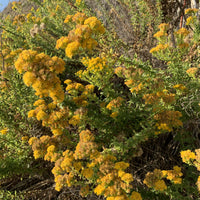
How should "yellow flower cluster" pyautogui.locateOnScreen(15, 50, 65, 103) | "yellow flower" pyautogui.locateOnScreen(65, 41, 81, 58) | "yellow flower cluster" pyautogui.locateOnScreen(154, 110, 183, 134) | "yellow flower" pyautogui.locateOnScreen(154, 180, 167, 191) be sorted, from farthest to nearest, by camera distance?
"yellow flower cluster" pyautogui.locateOnScreen(154, 110, 183, 134) → "yellow flower" pyautogui.locateOnScreen(65, 41, 81, 58) → "yellow flower" pyautogui.locateOnScreen(154, 180, 167, 191) → "yellow flower cluster" pyautogui.locateOnScreen(15, 50, 65, 103)

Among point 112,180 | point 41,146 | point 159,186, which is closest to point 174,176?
point 159,186

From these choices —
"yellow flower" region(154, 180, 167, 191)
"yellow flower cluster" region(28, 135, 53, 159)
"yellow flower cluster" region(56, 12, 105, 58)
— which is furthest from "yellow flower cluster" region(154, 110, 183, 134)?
"yellow flower cluster" region(28, 135, 53, 159)

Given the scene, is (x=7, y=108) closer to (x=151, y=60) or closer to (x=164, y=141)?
(x=164, y=141)

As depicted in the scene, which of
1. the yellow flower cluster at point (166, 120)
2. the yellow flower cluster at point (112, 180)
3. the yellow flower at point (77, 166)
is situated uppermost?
the yellow flower cluster at point (166, 120)

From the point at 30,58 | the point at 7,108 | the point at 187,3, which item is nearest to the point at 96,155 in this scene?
the point at 30,58

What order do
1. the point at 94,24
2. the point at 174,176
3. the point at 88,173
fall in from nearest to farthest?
the point at 88,173 → the point at 174,176 → the point at 94,24

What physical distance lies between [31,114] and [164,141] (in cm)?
221

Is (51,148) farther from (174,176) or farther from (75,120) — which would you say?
(174,176)

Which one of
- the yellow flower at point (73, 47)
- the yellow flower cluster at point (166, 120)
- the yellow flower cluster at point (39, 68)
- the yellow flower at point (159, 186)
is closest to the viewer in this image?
the yellow flower cluster at point (39, 68)

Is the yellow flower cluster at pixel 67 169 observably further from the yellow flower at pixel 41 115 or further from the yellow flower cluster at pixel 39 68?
the yellow flower cluster at pixel 39 68

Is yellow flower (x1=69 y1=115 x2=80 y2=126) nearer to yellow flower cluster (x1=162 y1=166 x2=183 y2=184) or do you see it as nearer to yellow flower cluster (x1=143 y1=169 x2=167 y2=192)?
yellow flower cluster (x1=143 y1=169 x2=167 y2=192)

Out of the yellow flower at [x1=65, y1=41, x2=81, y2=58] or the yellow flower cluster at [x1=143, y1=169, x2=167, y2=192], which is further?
the yellow flower at [x1=65, y1=41, x2=81, y2=58]

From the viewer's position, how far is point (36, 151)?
236 cm

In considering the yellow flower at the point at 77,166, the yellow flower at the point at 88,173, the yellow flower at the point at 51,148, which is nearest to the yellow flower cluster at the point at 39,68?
the yellow flower at the point at 51,148
